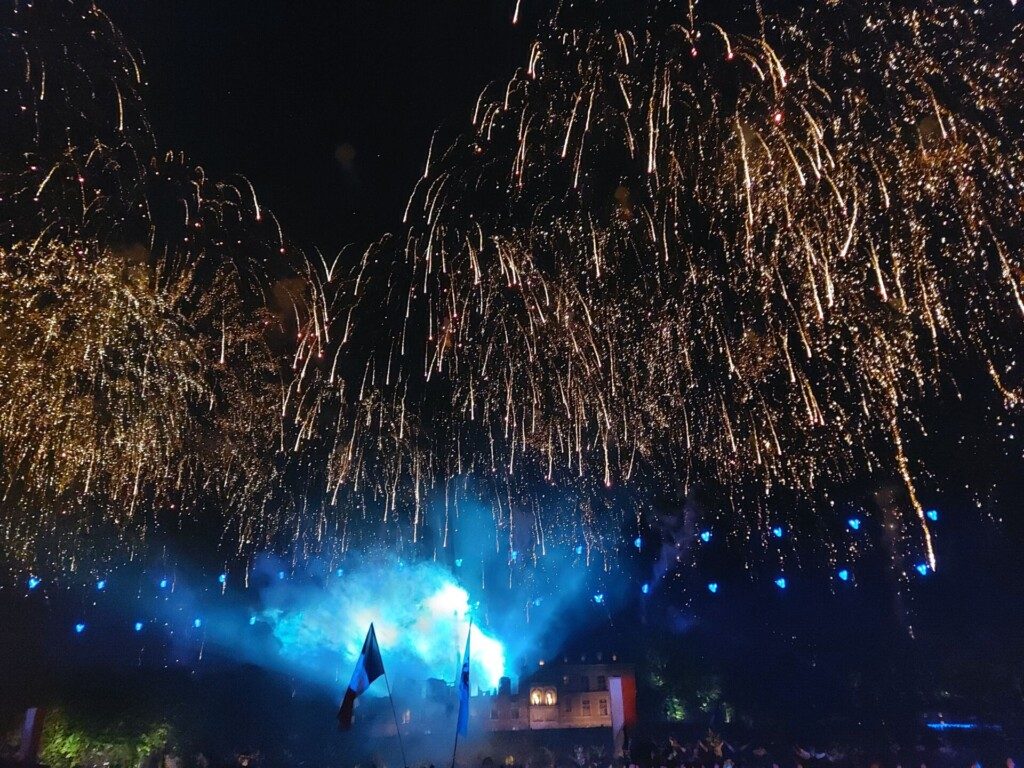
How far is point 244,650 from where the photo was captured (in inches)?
2311

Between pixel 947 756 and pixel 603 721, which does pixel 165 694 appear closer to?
pixel 603 721

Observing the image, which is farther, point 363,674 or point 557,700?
point 557,700

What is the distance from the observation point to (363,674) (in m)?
14.9

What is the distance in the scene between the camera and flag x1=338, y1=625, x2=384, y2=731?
14555mm

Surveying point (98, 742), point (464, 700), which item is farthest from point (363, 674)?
point (98, 742)

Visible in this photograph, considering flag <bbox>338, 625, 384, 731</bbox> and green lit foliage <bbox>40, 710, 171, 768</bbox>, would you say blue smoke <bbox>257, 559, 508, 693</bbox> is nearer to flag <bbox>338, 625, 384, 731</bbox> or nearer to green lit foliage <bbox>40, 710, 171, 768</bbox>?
green lit foliage <bbox>40, 710, 171, 768</bbox>

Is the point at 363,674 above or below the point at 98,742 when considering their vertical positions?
above

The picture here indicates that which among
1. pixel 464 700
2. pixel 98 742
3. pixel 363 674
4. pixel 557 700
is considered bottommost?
pixel 98 742

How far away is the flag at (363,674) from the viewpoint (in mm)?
14555

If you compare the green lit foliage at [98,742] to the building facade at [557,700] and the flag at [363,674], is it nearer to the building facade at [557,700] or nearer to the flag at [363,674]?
the building facade at [557,700]

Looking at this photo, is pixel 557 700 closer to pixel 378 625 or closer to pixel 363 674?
pixel 378 625

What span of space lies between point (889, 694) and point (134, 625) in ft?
157

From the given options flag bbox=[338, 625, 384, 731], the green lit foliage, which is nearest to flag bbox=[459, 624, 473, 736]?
flag bbox=[338, 625, 384, 731]

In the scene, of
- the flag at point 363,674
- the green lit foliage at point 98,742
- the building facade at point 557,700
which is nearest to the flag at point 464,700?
the flag at point 363,674
